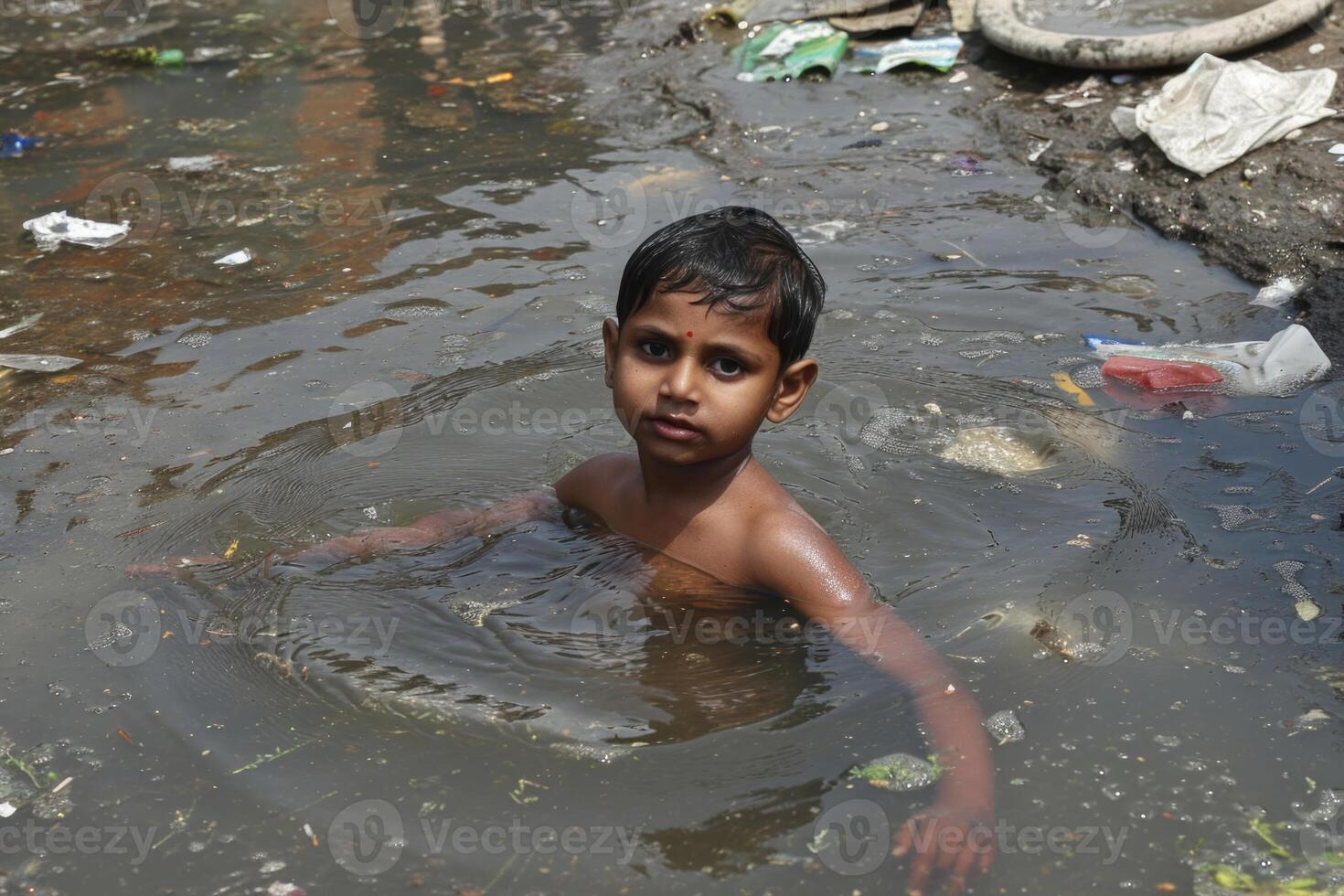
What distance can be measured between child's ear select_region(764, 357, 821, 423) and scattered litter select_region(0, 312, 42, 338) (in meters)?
3.20

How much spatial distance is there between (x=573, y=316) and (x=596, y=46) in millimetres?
3900

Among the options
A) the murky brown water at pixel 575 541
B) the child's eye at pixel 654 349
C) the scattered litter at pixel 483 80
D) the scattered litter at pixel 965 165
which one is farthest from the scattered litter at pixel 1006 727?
the scattered litter at pixel 483 80

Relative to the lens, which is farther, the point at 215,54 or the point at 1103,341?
the point at 215,54

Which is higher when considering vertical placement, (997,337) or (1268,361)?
(1268,361)

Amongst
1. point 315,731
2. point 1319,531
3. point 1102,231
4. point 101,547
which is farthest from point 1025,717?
point 1102,231

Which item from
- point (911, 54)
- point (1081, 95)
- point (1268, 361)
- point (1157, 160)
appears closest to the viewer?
point (1268, 361)

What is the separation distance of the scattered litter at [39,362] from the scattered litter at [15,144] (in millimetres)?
2662

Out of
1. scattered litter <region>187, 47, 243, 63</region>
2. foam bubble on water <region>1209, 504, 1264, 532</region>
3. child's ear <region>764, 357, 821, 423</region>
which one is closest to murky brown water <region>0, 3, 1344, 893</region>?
foam bubble on water <region>1209, 504, 1264, 532</region>

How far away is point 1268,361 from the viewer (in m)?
4.08

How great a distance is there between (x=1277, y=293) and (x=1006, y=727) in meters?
2.83

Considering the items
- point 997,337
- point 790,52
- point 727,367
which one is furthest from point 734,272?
point 790,52

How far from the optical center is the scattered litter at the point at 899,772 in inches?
98.0

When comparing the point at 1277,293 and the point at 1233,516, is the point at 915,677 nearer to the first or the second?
the point at 1233,516

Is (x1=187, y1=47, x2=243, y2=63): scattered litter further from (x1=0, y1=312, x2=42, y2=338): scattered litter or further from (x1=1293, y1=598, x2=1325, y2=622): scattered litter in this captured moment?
(x1=1293, y1=598, x2=1325, y2=622): scattered litter
